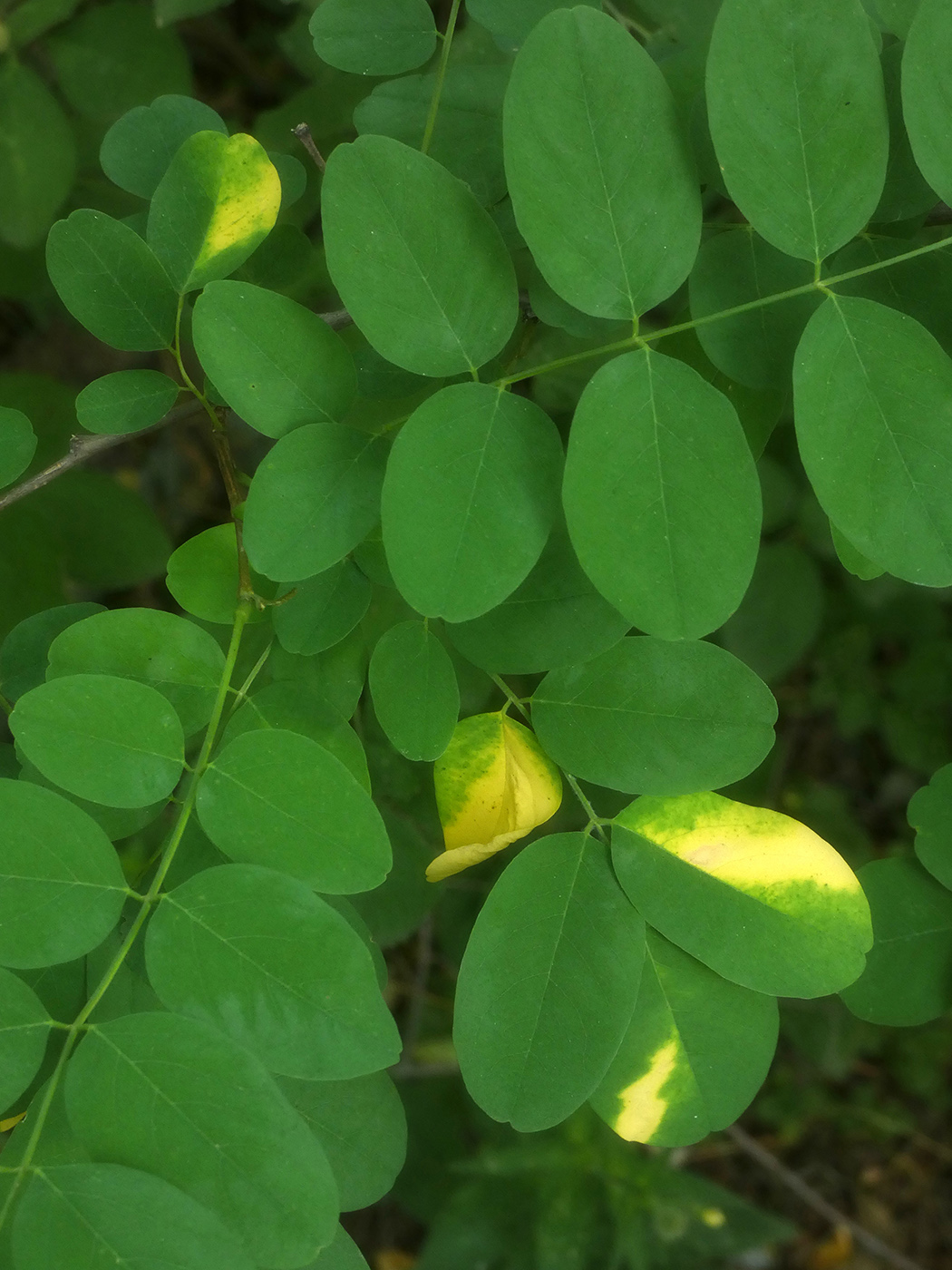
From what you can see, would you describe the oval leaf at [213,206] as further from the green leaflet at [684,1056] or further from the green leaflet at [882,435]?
the green leaflet at [684,1056]

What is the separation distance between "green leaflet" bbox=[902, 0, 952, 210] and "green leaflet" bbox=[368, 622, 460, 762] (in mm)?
661

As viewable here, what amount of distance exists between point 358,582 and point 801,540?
1.45 m

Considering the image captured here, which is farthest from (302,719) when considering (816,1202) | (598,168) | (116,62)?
(816,1202)

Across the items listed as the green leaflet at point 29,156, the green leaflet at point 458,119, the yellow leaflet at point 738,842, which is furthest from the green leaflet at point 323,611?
the green leaflet at point 29,156

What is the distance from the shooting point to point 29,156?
75.4 inches

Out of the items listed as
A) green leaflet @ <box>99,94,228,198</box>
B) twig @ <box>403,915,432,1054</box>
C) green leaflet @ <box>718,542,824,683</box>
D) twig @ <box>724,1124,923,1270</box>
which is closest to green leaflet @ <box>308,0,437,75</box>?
green leaflet @ <box>99,94,228,198</box>

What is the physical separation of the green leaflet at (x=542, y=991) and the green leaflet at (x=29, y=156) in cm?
149

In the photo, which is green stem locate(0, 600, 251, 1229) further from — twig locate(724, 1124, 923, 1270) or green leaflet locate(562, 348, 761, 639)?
twig locate(724, 1124, 923, 1270)

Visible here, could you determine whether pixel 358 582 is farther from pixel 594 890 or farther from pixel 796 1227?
pixel 796 1227

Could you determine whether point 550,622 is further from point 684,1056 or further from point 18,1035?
point 18,1035

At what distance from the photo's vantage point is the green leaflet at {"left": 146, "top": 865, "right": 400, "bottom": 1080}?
0.95 m

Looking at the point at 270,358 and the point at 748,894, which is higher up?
the point at 270,358

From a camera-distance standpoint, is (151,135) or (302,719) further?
(151,135)

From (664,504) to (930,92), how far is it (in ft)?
1.45
